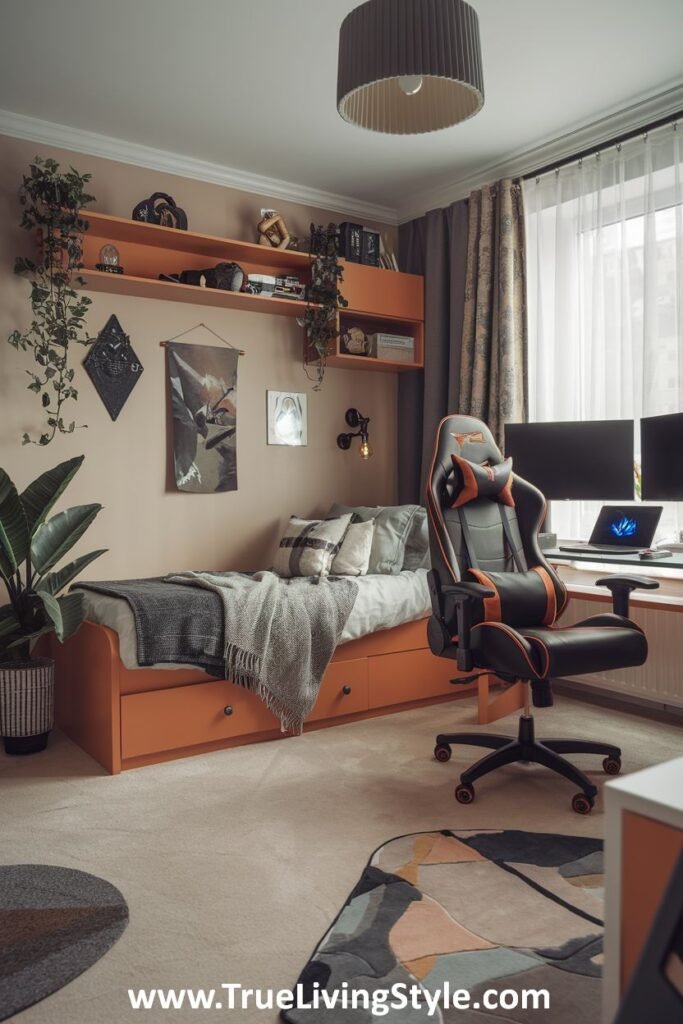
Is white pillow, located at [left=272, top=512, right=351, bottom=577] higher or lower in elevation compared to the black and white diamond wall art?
lower

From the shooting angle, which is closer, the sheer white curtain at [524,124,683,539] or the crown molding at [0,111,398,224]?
the sheer white curtain at [524,124,683,539]

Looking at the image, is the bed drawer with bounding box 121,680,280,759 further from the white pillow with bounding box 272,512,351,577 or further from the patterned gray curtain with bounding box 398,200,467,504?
the patterned gray curtain with bounding box 398,200,467,504

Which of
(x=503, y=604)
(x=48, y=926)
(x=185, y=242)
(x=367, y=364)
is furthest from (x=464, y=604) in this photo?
(x=185, y=242)

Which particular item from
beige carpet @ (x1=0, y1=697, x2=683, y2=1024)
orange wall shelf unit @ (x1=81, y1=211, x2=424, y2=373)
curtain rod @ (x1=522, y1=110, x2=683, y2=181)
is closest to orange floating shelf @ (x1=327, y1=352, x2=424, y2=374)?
orange wall shelf unit @ (x1=81, y1=211, x2=424, y2=373)

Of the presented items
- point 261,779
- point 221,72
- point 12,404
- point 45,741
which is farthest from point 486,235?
point 45,741

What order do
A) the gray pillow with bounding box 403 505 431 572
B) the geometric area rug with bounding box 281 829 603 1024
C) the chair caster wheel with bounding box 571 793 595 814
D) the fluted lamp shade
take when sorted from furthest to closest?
1. the gray pillow with bounding box 403 505 431 572
2. the chair caster wheel with bounding box 571 793 595 814
3. the fluted lamp shade
4. the geometric area rug with bounding box 281 829 603 1024

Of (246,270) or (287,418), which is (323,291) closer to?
(246,270)

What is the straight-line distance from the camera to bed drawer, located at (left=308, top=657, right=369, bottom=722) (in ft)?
11.3

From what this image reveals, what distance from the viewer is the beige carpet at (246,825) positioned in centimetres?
176

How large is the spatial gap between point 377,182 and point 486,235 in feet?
2.39

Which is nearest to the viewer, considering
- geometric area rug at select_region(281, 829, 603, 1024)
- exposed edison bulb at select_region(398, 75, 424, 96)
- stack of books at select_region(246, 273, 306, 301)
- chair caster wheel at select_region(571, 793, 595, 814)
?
geometric area rug at select_region(281, 829, 603, 1024)

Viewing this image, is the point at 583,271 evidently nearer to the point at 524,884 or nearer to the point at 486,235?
the point at 486,235

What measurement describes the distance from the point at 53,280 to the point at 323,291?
4.61 feet

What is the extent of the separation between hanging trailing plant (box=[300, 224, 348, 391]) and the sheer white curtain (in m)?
1.02
